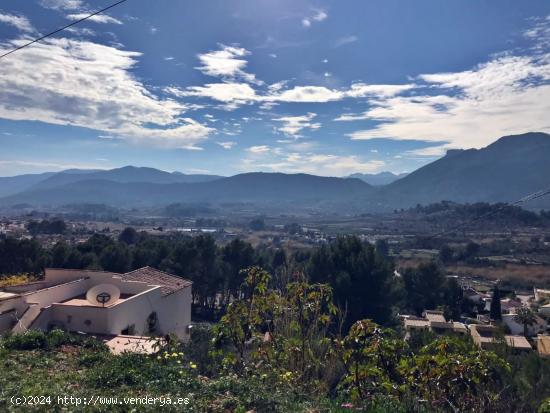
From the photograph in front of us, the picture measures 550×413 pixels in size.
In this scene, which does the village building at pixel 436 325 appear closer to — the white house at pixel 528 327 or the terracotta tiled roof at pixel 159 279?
the white house at pixel 528 327

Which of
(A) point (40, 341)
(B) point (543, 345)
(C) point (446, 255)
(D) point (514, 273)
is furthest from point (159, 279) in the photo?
(C) point (446, 255)

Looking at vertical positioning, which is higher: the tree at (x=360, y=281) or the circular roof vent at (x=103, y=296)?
the circular roof vent at (x=103, y=296)

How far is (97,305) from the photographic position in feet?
33.4

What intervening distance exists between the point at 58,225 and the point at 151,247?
5328 cm

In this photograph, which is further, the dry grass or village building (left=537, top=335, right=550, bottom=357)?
the dry grass

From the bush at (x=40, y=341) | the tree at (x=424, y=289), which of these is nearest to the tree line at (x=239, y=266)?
the tree at (x=424, y=289)

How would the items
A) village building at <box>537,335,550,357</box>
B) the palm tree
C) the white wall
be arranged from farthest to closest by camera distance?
the palm tree → village building at <box>537,335,550,357</box> → the white wall

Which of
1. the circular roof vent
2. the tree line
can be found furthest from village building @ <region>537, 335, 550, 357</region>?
the circular roof vent

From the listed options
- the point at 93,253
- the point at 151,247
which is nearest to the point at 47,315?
the point at 93,253

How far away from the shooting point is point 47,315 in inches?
388

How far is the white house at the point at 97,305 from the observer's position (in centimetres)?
963

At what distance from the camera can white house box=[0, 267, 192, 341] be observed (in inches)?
379

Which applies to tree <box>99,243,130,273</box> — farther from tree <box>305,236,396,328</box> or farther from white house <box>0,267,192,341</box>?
tree <box>305,236,396,328</box>

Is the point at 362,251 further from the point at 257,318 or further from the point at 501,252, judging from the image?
the point at 501,252
